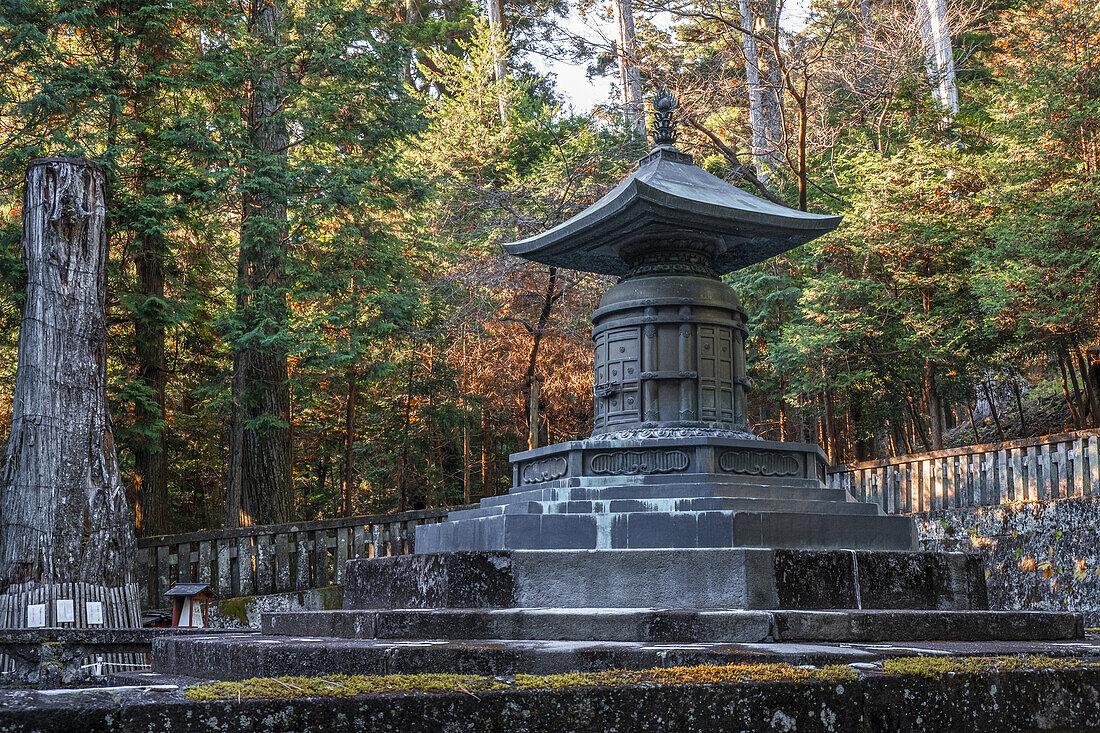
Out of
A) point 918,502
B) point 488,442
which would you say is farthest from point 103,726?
point 488,442

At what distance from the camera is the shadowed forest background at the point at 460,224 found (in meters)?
12.5

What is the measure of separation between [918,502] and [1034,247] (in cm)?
365

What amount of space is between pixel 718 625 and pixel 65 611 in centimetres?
645

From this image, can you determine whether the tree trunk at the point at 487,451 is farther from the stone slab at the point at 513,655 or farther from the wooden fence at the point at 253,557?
the stone slab at the point at 513,655

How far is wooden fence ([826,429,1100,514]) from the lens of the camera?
963cm

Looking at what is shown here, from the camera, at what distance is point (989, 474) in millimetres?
10648

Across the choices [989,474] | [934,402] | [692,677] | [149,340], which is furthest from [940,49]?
[692,677]

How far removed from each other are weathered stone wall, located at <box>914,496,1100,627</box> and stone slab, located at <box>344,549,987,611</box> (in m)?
3.00

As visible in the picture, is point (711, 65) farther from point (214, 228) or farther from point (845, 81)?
point (214, 228)

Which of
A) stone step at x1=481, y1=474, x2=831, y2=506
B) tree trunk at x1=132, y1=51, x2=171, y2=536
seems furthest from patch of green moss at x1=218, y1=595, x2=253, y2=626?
stone step at x1=481, y1=474, x2=831, y2=506

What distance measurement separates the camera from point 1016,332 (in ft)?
41.9

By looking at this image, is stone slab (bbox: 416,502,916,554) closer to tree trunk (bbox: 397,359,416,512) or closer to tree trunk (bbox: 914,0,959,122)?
tree trunk (bbox: 397,359,416,512)

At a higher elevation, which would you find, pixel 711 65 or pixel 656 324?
pixel 711 65

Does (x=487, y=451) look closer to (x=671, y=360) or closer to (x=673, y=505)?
(x=671, y=360)
